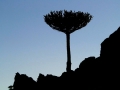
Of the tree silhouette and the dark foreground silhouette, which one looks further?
the tree silhouette

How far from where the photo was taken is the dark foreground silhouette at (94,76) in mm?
8560

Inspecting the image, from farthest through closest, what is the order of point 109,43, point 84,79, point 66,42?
1. point 66,42
2. point 84,79
3. point 109,43

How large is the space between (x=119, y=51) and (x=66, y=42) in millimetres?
10918

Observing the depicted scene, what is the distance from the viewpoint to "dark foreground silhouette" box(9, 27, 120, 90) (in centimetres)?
856

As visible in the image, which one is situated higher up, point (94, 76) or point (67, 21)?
point (67, 21)

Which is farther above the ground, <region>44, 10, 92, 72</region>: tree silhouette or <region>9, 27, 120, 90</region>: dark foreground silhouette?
<region>44, 10, 92, 72</region>: tree silhouette

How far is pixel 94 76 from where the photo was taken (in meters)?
9.64

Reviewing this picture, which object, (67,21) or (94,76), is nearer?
(94,76)

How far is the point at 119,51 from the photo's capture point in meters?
8.79

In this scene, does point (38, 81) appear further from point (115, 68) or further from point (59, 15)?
point (59, 15)

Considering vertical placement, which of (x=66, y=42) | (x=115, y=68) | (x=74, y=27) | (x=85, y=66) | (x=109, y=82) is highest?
(x=74, y=27)

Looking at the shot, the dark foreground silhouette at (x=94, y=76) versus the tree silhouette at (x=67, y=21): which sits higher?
the tree silhouette at (x=67, y=21)

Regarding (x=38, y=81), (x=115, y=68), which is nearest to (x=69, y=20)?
(x=38, y=81)

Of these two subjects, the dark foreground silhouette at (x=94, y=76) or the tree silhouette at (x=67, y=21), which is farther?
the tree silhouette at (x=67, y=21)
